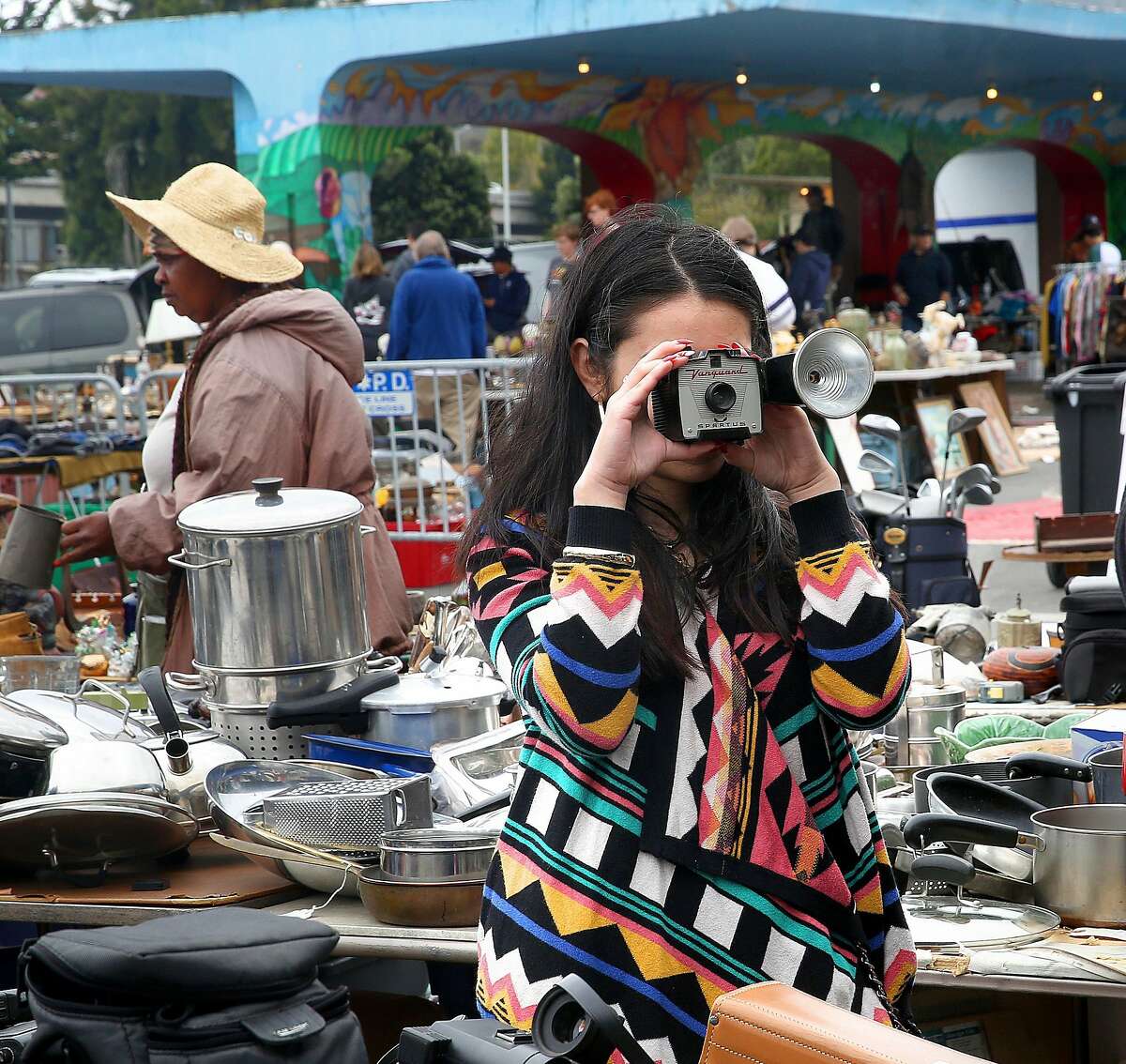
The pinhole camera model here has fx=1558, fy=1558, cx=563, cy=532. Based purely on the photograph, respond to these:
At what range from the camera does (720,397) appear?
161 cm

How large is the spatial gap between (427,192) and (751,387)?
117ft

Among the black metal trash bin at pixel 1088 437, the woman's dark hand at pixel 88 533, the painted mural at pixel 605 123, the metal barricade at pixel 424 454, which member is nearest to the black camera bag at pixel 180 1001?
the woman's dark hand at pixel 88 533

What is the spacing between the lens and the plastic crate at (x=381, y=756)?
9.46ft

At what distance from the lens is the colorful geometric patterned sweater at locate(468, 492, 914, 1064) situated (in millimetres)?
1564

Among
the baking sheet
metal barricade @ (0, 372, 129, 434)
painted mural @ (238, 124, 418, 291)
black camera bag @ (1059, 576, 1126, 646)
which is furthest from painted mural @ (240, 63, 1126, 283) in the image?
the baking sheet

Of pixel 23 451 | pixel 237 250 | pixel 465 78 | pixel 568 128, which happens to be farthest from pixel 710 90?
pixel 237 250

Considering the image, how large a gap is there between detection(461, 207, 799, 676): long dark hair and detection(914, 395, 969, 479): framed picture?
10.1 m

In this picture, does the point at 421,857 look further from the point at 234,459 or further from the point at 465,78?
the point at 465,78

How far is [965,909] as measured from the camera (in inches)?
93.3

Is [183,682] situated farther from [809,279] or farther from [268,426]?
[809,279]

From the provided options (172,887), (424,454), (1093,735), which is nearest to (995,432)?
(424,454)

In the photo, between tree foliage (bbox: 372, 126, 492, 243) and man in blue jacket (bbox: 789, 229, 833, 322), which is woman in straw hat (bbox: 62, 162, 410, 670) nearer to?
man in blue jacket (bbox: 789, 229, 833, 322)

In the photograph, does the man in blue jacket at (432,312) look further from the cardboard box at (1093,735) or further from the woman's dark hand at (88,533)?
the cardboard box at (1093,735)

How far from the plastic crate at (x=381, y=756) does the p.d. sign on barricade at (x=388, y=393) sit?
5.20m
